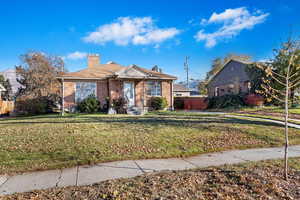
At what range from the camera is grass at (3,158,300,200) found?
280 centimetres

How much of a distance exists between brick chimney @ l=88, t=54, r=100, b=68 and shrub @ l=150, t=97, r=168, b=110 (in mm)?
7444

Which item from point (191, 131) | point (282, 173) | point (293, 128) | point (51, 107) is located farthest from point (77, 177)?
point (51, 107)

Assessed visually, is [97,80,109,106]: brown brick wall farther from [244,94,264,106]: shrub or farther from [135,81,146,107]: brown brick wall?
[244,94,264,106]: shrub

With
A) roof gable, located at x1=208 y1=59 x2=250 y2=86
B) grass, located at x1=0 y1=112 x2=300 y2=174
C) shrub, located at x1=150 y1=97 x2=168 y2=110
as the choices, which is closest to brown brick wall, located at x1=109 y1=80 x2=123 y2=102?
shrub, located at x1=150 y1=97 x2=168 y2=110

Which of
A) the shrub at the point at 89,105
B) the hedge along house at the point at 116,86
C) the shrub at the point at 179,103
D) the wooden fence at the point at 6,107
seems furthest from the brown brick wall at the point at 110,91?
the wooden fence at the point at 6,107

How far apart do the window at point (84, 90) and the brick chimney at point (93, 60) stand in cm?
424

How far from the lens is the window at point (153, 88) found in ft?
55.3

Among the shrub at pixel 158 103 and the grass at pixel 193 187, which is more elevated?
the shrub at pixel 158 103

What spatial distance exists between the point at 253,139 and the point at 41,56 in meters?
29.8

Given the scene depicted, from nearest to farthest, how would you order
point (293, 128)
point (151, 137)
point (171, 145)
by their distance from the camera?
point (171, 145), point (151, 137), point (293, 128)

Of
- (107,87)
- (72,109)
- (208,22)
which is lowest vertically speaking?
(72,109)

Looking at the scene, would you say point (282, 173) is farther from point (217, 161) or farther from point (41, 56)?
point (41, 56)

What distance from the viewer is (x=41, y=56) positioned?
27672 millimetres

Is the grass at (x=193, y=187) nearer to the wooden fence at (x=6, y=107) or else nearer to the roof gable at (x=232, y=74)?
the wooden fence at (x=6, y=107)
